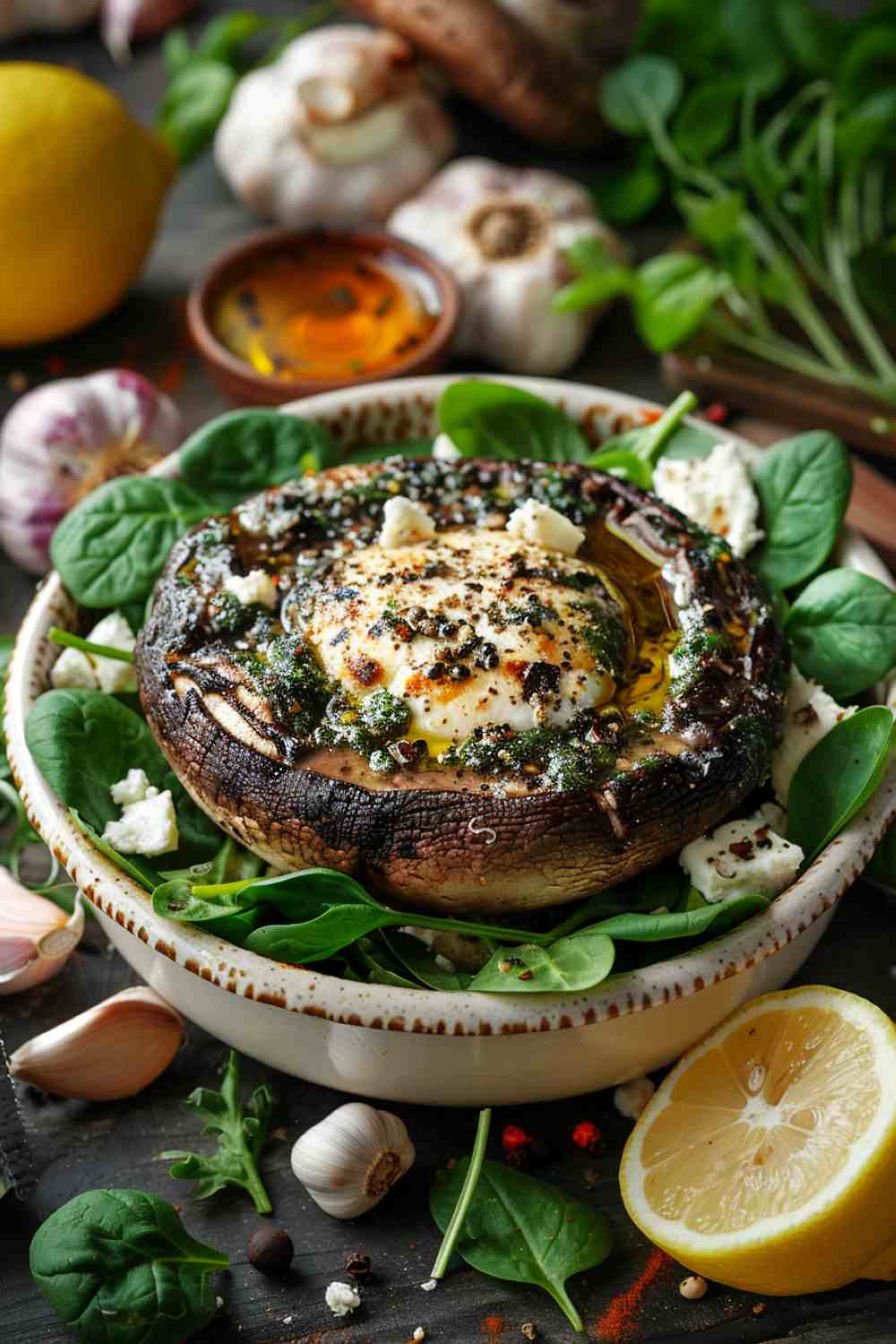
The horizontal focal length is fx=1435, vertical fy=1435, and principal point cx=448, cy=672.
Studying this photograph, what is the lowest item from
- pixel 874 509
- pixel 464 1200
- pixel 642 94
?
pixel 464 1200

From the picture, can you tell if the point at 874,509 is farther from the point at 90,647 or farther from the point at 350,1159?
the point at 350,1159

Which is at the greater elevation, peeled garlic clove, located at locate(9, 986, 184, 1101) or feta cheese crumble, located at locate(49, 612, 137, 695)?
feta cheese crumble, located at locate(49, 612, 137, 695)

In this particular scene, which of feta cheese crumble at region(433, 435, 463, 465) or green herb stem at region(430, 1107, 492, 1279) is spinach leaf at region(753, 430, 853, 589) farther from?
green herb stem at region(430, 1107, 492, 1279)

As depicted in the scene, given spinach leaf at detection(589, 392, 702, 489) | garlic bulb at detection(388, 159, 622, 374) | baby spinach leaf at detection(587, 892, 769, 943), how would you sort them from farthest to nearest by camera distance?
garlic bulb at detection(388, 159, 622, 374) < spinach leaf at detection(589, 392, 702, 489) < baby spinach leaf at detection(587, 892, 769, 943)

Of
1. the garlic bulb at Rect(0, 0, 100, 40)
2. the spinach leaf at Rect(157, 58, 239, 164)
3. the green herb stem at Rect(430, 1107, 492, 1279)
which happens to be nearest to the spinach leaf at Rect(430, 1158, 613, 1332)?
the green herb stem at Rect(430, 1107, 492, 1279)

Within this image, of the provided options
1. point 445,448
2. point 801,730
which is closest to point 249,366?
point 445,448
